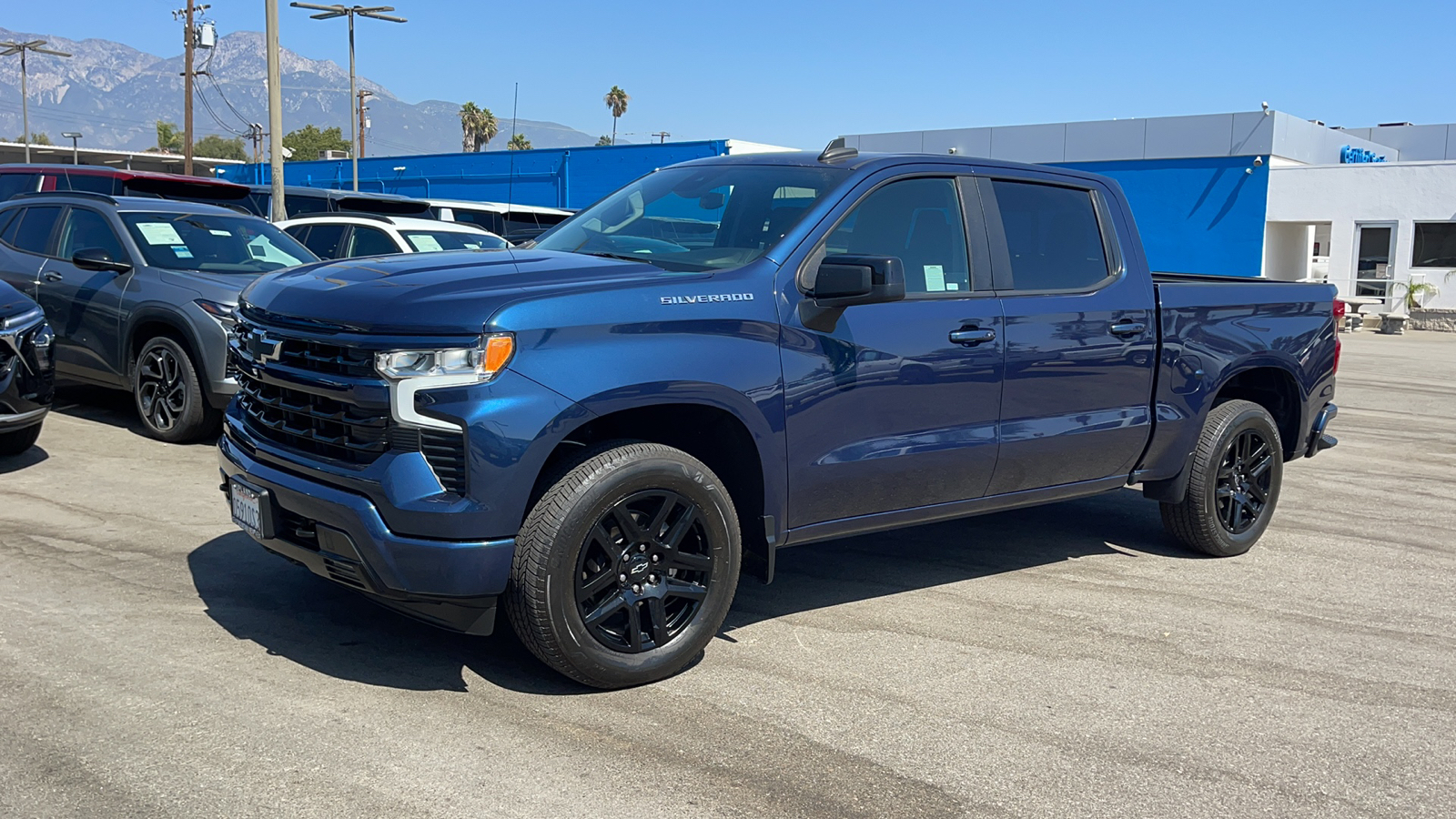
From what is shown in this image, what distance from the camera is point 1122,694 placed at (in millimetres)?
4477

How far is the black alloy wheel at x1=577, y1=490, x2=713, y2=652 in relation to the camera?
4145 millimetres

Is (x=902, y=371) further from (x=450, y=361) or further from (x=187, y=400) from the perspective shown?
(x=187, y=400)

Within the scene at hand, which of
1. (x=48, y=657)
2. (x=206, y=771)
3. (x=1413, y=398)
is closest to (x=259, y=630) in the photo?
(x=48, y=657)

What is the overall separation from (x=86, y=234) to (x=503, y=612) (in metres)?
6.32

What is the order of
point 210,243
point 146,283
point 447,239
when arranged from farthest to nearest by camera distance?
point 447,239, point 210,243, point 146,283

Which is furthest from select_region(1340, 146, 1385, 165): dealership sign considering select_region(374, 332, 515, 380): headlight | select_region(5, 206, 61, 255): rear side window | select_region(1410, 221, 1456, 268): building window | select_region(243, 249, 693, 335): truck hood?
select_region(374, 332, 515, 380): headlight

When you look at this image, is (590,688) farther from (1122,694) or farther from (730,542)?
(1122,694)

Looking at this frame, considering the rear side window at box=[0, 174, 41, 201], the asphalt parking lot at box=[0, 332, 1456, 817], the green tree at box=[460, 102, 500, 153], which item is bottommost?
the asphalt parking lot at box=[0, 332, 1456, 817]

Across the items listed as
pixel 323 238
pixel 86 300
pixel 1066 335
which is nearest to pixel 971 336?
pixel 1066 335

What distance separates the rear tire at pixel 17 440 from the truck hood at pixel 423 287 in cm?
395

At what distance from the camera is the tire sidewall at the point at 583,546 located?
3984 millimetres

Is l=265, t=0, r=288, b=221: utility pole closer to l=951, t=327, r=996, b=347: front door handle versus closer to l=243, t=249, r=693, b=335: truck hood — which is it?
l=243, t=249, r=693, b=335: truck hood

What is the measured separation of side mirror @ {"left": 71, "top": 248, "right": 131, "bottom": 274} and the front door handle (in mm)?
6540

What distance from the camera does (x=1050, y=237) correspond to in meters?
5.70
